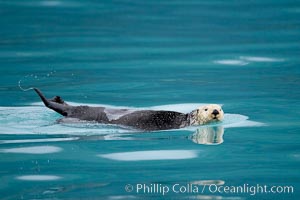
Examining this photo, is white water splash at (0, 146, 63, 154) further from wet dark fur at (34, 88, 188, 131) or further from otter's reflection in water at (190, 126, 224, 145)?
otter's reflection in water at (190, 126, 224, 145)

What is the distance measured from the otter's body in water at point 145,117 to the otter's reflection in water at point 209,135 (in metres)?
0.08

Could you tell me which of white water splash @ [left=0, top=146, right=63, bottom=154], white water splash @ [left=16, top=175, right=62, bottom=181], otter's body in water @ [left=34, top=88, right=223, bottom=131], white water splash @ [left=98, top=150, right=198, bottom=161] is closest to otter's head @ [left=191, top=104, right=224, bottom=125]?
otter's body in water @ [left=34, top=88, right=223, bottom=131]

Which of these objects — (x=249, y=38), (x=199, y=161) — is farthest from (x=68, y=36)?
(x=199, y=161)

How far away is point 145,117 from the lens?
303 inches

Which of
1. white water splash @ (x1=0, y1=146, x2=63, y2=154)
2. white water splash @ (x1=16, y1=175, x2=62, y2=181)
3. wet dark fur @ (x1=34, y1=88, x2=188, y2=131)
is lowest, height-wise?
white water splash @ (x1=16, y1=175, x2=62, y2=181)

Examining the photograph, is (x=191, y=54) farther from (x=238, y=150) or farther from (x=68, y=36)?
(x=238, y=150)

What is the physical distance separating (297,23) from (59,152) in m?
8.10

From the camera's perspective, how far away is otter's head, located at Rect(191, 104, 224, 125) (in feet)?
25.4

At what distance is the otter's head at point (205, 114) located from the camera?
773 cm

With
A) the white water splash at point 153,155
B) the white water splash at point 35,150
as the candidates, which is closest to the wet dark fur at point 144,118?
the white water splash at point 153,155

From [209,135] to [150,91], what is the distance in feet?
8.31

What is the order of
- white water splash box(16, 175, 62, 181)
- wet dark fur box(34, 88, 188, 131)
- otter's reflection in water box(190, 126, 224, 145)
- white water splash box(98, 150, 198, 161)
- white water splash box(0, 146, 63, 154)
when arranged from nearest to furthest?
white water splash box(16, 175, 62, 181)
white water splash box(98, 150, 198, 161)
white water splash box(0, 146, 63, 154)
otter's reflection in water box(190, 126, 224, 145)
wet dark fur box(34, 88, 188, 131)

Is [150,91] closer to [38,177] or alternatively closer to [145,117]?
[145,117]

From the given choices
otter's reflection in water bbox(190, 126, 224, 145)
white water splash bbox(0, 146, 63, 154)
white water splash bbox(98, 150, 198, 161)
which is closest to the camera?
white water splash bbox(98, 150, 198, 161)
